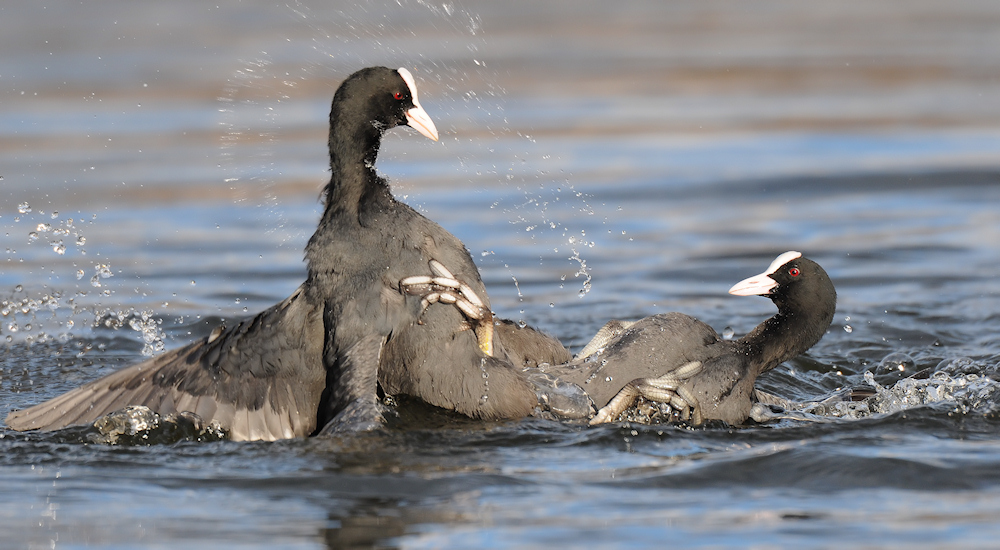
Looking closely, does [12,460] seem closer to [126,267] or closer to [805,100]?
[126,267]

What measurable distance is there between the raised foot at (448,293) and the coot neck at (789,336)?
105 centimetres

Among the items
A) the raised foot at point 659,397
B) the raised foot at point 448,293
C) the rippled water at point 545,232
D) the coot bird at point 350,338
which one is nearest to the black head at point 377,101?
the coot bird at point 350,338

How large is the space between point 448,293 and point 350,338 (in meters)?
0.38

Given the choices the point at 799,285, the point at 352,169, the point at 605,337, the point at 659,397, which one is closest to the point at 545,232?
the point at 605,337

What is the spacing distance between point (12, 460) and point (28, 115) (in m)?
7.03

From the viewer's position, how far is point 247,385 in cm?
475

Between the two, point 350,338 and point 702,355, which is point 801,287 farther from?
point 350,338

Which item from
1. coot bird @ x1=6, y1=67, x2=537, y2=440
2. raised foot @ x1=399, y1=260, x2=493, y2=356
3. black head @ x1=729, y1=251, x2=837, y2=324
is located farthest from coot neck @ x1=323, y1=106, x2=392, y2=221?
black head @ x1=729, y1=251, x2=837, y2=324

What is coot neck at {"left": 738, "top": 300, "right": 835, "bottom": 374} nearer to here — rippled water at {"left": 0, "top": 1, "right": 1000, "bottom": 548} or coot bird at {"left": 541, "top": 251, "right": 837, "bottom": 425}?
coot bird at {"left": 541, "top": 251, "right": 837, "bottom": 425}

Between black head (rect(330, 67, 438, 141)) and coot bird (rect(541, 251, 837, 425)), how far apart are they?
1.09m

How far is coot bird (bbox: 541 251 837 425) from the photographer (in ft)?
15.7

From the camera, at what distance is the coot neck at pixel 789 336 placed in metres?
5.04

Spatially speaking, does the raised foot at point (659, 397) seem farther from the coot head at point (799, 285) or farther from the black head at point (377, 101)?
the black head at point (377, 101)

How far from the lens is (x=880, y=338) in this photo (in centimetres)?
629
